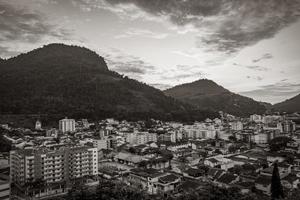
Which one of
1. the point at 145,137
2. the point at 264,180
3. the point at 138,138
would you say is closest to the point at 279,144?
the point at 264,180

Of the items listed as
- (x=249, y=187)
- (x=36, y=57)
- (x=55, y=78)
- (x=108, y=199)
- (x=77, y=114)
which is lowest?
(x=249, y=187)

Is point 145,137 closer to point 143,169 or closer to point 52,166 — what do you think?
point 143,169

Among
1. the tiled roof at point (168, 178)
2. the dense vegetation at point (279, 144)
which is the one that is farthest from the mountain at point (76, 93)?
the tiled roof at point (168, 178)

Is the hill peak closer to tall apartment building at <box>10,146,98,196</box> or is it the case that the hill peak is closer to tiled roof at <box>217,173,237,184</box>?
tall apartment building at <box>10,146,98,196</box>

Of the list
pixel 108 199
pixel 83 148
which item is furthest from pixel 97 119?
pixel 108 199

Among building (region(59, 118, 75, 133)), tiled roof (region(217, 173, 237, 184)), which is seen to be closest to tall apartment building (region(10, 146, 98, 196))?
tiled roof (region(217, 173, 237, 184))

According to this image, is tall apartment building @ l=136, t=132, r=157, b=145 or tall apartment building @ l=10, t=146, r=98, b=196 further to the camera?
tall apartment building @ l=136, t=132, r=157, b=145

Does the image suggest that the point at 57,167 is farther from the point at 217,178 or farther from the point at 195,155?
the point at 195,155
